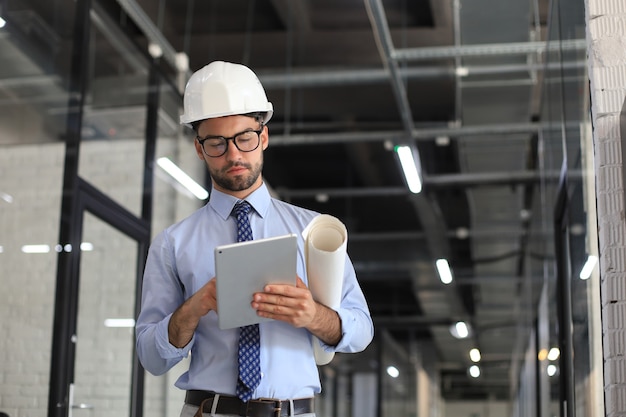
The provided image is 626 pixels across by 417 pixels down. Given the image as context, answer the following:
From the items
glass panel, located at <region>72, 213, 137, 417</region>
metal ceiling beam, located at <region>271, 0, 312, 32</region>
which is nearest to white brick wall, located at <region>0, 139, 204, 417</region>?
glass panel, located at <region>72, 213, 137, 417</region>

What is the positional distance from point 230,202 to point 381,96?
23.7 feet

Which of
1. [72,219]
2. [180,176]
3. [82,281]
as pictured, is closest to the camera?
[72,219]

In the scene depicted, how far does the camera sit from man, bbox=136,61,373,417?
1969mm

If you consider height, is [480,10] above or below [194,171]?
Result: above

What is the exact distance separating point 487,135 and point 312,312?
6973 millimetres

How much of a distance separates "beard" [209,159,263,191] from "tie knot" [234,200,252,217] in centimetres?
4

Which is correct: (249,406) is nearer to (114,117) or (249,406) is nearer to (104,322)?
(104,322)

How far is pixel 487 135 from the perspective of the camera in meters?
8.59

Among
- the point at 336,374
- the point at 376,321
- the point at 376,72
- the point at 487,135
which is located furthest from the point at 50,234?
the point at 376,321

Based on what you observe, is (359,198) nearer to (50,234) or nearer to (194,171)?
(194,171)

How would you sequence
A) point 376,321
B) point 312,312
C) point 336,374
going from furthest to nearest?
point 376,321
point 336,374
point 312,312

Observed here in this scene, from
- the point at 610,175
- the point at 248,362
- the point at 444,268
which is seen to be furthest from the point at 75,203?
the point at 444,268

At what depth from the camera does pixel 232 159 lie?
2.06 metres

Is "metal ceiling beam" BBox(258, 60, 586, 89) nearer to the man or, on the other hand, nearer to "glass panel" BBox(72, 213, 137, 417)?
"glass panel" BBox(72, 213, 137, 417)
